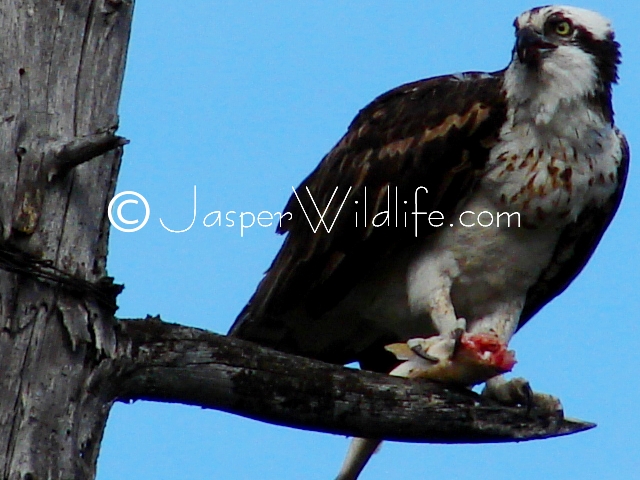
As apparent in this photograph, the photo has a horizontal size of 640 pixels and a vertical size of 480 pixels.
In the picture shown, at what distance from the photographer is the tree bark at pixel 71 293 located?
11.9ft

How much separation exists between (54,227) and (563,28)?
2.89 meters

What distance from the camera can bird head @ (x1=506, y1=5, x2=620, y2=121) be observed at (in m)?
5.66

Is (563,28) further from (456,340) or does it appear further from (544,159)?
(456,340)

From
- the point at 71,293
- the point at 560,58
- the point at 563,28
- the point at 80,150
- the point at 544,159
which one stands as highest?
the point at 563,28

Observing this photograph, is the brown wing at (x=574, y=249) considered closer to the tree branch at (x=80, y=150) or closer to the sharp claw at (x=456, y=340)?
the sharp claw at (x=456, y=340)

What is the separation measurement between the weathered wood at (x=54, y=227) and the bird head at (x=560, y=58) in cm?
227

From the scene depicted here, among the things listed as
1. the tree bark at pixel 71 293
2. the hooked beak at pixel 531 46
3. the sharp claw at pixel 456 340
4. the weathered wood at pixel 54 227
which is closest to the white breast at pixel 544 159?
the hooked beak at pixel 531 46

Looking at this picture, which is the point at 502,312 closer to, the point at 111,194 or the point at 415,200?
the point at 415,200

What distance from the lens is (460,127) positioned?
5.66 metres

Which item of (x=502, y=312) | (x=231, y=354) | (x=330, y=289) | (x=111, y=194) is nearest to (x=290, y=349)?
(x=330, y=289)

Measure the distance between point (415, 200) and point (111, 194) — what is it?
2.01m

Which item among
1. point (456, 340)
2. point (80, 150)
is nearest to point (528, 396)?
point (456, 340)

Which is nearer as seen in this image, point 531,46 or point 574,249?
point 531,46

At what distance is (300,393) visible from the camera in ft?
14.4
